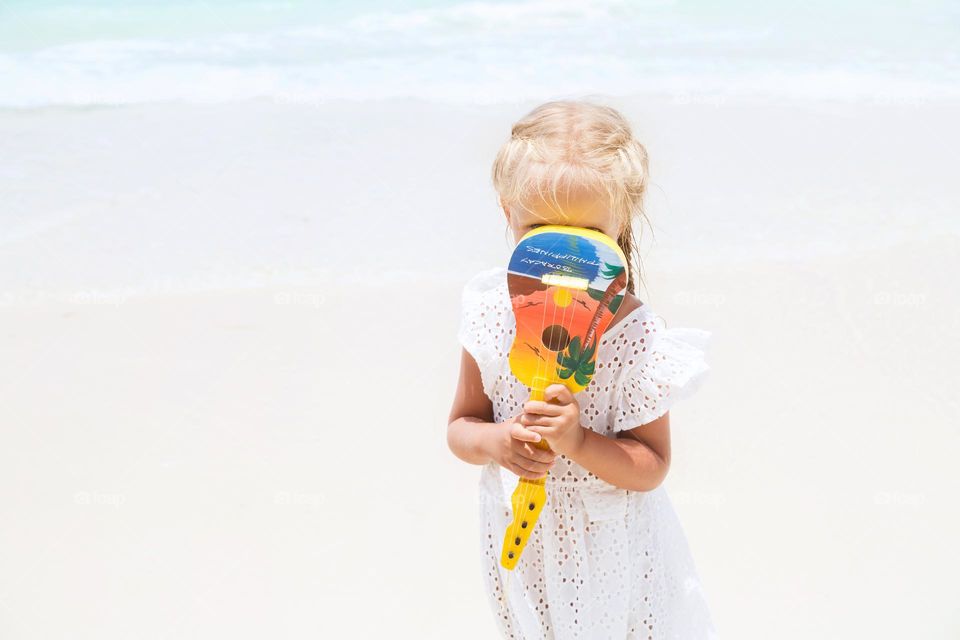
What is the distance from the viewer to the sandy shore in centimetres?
238

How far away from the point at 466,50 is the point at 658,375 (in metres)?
7.90

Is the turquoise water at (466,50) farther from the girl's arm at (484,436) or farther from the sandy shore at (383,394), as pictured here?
the girl's arm at (484,436)

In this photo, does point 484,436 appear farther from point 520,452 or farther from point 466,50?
point 466,50

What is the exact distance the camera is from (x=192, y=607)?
2.33 metres

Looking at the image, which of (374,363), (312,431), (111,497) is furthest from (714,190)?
(111,497)

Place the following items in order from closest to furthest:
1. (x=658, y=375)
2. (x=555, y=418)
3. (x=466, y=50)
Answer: (x=555, y=418), (x=658, y=375), (x=466, y=50)

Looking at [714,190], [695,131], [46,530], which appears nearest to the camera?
[46,530]

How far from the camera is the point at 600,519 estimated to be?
4.47 feet

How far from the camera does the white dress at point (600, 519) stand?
133 cm

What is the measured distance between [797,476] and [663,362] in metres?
1.58

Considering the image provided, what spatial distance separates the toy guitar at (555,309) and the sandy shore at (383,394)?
3.75ft

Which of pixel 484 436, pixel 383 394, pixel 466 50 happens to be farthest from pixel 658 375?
pixel 466 50

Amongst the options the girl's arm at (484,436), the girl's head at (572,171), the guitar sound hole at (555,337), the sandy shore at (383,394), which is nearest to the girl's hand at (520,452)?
the girl's arm at (484,436)

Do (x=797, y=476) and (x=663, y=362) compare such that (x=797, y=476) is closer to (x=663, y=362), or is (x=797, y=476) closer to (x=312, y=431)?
(x=312, y=431)
